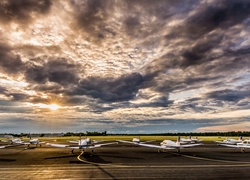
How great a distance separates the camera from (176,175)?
25016 millimetres

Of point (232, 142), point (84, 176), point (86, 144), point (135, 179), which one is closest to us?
point (135, 179)

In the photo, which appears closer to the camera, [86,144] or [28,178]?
[28,178]

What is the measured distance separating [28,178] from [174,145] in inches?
1456

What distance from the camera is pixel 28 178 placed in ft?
76.8

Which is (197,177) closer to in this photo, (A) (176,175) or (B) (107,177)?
(A) (176,175)

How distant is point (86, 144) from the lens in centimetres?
5188

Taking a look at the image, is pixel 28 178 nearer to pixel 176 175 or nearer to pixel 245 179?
pixel 176 175

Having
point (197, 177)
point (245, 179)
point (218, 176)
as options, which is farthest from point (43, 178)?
point (245, 179)

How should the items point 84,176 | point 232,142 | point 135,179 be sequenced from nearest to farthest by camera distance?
→ point 135,179, point 84,176, point 232,142

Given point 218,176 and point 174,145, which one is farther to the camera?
point 174,145

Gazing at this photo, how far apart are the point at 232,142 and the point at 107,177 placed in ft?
247

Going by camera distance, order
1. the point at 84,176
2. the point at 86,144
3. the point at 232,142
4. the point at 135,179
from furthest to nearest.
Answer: the point at 232,142 < the point at 86,144 < the point at 84,176 < the point at 135,179

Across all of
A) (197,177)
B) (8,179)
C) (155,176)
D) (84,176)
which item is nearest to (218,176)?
(197,177)

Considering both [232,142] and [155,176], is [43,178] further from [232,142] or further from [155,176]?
[232,142]
